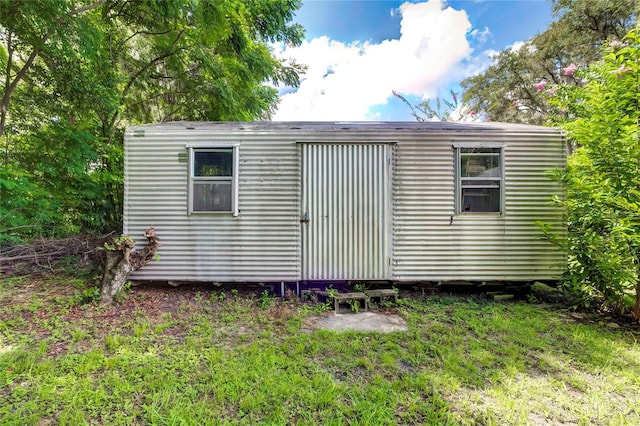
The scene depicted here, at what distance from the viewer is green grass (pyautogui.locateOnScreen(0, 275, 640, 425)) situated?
76.8 inches

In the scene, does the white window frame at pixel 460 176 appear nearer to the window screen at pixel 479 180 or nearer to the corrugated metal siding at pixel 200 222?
the window screen at pixel 479 180

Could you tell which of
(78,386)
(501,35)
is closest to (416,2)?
(501,35)

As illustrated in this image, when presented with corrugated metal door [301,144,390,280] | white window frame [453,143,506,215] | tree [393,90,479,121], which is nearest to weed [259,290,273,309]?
corrugated metal door [301,144,390,280]

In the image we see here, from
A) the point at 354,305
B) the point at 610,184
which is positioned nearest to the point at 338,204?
the point at 354,305

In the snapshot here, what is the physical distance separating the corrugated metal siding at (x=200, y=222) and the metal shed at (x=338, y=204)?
2 cm

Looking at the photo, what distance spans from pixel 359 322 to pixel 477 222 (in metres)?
2.51

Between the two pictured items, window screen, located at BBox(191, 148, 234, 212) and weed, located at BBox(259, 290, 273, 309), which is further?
window screen, located at BBox(191, 148, 234, 212)

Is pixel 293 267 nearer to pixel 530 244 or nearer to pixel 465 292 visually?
pixel 465 292

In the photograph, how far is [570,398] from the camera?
2143 millimetres

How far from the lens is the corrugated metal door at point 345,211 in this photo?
418 centimetres

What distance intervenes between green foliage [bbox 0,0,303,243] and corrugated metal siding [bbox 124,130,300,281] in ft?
8.51

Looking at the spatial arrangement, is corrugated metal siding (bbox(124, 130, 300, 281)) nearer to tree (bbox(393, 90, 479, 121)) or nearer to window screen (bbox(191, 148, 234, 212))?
window screen (bbox(191, 148, 234, 212))

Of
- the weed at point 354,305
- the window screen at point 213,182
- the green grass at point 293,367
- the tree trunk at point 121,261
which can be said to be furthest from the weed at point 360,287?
the tree trunk at point 121,261

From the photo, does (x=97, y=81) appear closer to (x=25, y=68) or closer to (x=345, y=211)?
(x=25, y=68)
